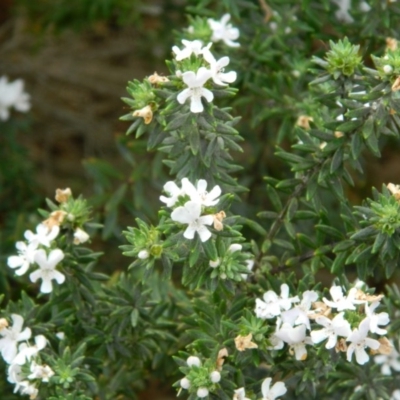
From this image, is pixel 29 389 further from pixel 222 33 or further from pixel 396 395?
pixel 222 33

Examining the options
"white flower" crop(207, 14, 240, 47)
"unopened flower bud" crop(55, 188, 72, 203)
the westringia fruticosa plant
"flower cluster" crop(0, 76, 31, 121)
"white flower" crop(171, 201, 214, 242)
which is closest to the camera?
"white flower" crop(171, 201, 214, 242)

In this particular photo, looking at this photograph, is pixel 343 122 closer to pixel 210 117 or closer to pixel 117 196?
pixel 210 117

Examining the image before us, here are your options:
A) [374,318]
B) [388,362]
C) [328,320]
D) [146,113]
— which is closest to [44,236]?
[146,113]

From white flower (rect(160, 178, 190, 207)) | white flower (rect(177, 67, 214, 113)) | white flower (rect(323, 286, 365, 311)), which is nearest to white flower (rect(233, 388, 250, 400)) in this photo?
white flower (rect(323, 286, 365, 311))

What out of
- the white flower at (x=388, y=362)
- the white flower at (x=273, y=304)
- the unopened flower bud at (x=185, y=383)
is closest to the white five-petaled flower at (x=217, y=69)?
the white flower at (x=273, y=304)

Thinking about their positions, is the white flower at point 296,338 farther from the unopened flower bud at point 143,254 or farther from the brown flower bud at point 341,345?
the unopened flower bud at point 143,254

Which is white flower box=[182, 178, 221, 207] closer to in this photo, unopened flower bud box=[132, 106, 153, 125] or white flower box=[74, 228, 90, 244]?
unopened flower bud box=[132, 106, 153, 125]

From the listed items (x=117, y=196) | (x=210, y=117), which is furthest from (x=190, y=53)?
(x=117, y=196)
